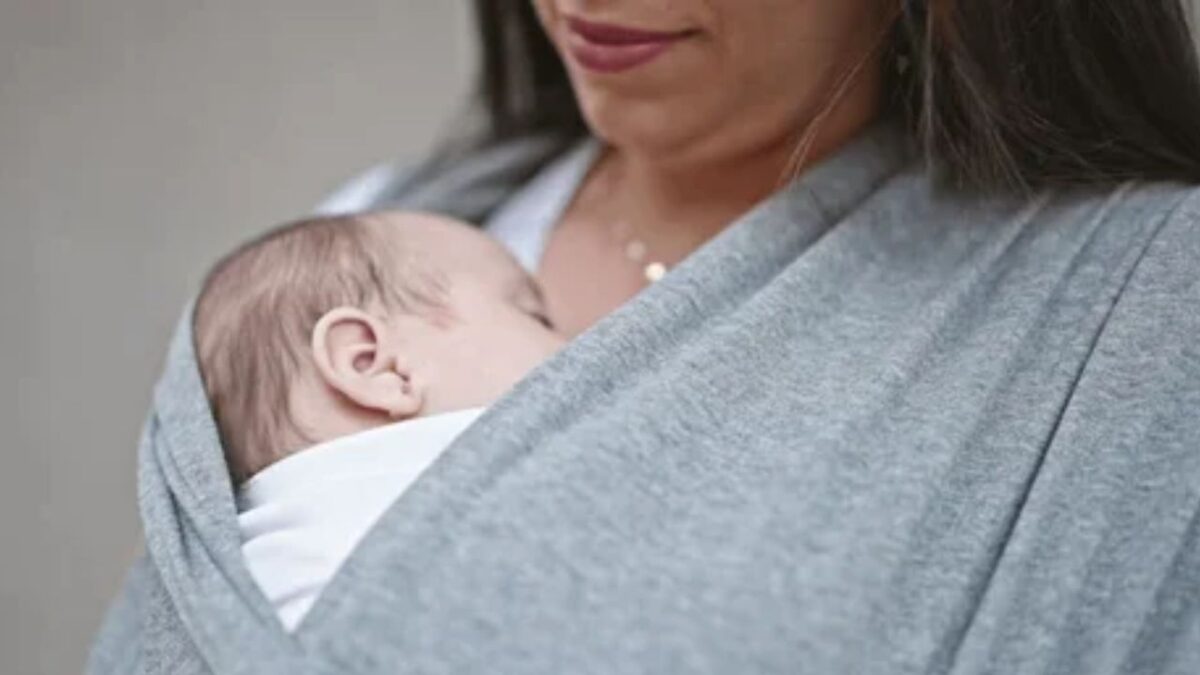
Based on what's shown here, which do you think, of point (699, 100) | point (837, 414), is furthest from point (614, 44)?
point (837, 414)

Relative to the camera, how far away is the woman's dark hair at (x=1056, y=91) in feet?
3.38

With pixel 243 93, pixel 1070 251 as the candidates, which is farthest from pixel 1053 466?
pixel 243 93

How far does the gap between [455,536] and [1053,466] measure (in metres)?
0.32

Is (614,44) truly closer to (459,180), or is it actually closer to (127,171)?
(459,180)

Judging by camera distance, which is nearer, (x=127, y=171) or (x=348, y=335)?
(x=348, y=335)

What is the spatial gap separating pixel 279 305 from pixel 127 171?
45.0 inches

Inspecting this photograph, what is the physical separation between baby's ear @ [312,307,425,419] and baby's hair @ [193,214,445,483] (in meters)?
0.01

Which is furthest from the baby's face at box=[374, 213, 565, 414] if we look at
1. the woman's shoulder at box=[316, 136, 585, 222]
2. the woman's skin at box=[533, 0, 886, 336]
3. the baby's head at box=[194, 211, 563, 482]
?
the woman's shoulder at box=[316, 136, 585, 222]

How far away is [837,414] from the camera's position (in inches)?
36.0

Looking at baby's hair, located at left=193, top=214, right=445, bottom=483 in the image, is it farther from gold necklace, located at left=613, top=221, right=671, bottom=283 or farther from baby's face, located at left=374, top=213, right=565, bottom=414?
gold necklace, located at left=613, top=221, right=671, bottom=283

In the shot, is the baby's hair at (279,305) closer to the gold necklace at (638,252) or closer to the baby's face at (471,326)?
the baby's face at (471,326)

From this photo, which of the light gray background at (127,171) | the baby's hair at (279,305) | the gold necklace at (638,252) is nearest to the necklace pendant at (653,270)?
the gold necklace at (638,252)

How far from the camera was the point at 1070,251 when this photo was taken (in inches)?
38.5

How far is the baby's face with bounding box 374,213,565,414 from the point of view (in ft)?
3.19
